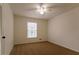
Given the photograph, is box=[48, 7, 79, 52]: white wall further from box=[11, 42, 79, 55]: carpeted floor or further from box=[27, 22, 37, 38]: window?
box=[27, 22, 37, 38]: window

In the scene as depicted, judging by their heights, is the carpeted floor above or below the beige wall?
below

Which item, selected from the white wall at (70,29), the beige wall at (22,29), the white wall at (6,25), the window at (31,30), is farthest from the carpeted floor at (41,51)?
the window at (31,30)

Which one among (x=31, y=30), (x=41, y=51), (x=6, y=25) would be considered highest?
(x=6, y=25)

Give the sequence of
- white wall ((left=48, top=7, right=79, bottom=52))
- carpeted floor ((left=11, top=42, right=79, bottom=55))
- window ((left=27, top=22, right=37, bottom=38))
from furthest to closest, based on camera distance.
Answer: window ((left=27, top=22, right=37, bottom=38)) < white wall ((left=48, top=7, right=79, bottom=52)) < carpeted floor ((left=11, top=42, right=79, bottom=55))

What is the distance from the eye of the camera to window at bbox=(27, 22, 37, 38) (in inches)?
242

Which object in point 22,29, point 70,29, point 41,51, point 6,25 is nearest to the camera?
point 6,25

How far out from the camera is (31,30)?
631 centimetres

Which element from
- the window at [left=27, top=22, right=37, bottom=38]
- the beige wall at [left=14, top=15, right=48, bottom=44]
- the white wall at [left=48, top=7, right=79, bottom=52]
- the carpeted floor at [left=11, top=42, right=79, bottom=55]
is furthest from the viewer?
the window at [left=27, top=22, right=37, bottom=38]

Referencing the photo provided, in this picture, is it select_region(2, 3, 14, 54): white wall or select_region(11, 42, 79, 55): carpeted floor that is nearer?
select_region(2, 3, 14, 54): white wall

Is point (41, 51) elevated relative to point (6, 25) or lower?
lower

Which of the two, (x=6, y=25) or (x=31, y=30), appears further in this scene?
(x=31, y=30)

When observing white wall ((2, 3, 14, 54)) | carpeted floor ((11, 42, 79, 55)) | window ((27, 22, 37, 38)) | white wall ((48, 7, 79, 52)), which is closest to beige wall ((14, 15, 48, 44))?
window ((27, 22, 37, 38))

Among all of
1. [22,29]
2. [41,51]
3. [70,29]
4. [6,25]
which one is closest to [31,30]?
[22,29]

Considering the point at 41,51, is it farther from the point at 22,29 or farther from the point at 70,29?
the point at 22,29
